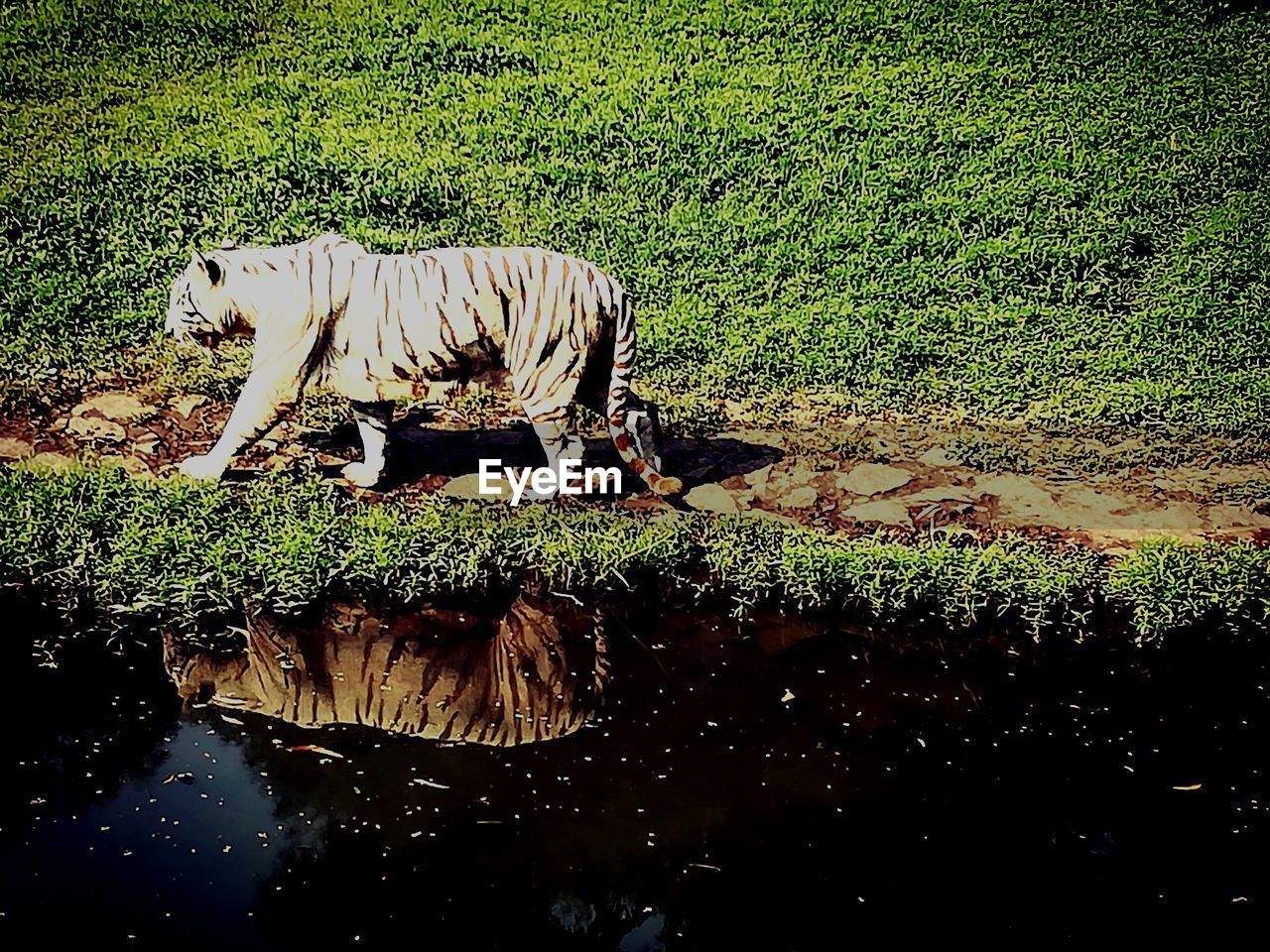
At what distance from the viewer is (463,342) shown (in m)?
5.42

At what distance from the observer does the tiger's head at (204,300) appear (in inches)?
209

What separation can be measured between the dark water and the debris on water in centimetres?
1

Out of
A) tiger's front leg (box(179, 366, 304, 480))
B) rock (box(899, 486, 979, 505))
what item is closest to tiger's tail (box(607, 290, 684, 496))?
rock (box(899, 486, 979, 505))

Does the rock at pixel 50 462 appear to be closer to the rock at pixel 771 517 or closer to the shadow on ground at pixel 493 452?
the shadow on ground at pixel 493 452

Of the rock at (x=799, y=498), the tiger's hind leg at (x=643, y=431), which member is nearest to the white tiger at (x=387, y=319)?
the tiger's hind leg at (x=643, y=431)

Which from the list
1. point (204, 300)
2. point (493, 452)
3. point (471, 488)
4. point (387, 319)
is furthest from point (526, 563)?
point (204, 300)

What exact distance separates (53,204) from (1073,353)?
631 centimetres

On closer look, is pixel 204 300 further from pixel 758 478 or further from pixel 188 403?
pixel 758 478

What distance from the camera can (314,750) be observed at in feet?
12.5

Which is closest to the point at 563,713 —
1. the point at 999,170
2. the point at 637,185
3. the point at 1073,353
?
the point at 1073,353

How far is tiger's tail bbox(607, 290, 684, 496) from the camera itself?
557 cm

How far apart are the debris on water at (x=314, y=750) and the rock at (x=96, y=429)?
2.87m

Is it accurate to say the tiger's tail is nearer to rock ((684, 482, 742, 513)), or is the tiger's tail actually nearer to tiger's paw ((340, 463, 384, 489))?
rock ((684, 482, 742, 513))

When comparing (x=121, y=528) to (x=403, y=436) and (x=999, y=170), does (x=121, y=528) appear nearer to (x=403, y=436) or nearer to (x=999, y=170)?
(x=403, y=436)
